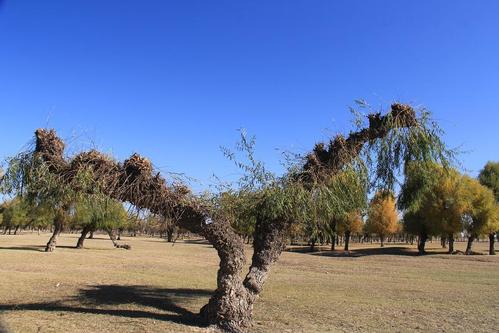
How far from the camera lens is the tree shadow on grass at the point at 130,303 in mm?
12375

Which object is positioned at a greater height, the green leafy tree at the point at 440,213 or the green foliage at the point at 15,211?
the green leafy tree at the point at 440,213

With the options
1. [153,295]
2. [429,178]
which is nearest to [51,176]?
[153,295]

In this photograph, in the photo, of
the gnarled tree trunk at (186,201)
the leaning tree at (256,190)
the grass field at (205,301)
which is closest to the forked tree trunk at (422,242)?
the grass field at (205,301)

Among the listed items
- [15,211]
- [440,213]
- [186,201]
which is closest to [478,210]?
[440,213]

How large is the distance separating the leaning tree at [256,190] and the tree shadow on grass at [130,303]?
A: 1.01m

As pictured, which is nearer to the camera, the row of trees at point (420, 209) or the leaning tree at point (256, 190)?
the leaning tree at point (256, 190)

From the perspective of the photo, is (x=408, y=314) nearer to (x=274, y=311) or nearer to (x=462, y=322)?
(x=462, y=322)

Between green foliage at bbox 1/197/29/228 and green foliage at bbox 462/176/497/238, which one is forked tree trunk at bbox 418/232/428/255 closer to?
green foliage at bbox 462/176/497/238

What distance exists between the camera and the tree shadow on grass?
1238cm

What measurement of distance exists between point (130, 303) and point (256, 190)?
470 cm

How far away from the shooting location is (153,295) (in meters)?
16.0

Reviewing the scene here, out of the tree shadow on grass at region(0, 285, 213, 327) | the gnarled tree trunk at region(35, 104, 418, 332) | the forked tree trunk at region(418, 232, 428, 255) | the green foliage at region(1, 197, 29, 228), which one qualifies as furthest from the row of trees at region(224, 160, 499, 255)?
the green foliage at region(1, 197, 29, 228)

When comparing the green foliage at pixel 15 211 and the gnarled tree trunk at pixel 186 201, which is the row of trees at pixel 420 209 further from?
the green foliage at pixel 15 211

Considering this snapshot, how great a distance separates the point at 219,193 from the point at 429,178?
560 cm
